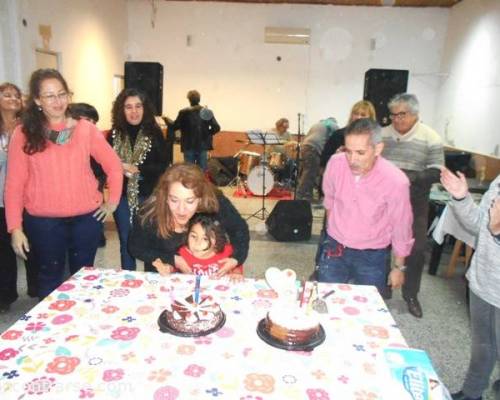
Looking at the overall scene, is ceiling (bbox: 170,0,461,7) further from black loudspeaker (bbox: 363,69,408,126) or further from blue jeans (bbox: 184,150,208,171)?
blue jeans (bbox: 184,150,208,171)

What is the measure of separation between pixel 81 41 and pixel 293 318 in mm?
5584

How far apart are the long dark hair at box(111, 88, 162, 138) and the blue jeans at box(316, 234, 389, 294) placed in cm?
135

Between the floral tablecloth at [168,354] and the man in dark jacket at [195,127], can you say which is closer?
the floral tablecloth at [168,354]

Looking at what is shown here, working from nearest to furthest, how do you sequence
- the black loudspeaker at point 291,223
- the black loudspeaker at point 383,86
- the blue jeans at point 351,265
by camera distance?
the blue jeans at point 351,265 → the black loudspeaker at point 291,223 → the black loudspeaker at point 383,86

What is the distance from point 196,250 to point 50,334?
0.68m

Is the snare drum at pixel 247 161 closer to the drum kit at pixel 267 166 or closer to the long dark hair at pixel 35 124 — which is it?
the drum kit at pixel 267 166

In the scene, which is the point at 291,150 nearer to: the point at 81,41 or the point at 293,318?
the point at 81,41

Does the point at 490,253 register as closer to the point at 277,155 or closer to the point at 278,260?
the point at 278,260

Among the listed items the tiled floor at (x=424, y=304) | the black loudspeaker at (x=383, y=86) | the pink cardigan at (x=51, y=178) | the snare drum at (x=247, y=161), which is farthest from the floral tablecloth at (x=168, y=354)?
the snare drum at (x=247, y=161)

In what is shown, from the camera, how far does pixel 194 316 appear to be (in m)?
1.17

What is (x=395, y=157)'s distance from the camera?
2641mm

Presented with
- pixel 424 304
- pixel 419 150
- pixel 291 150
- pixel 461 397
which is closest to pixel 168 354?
pixel 461 397

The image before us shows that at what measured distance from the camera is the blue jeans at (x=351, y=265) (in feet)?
6.15

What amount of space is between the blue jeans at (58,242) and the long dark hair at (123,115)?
0.80 metres
